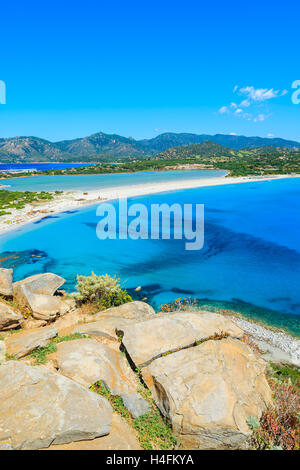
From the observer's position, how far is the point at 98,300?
13992mm

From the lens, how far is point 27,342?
8.18 metres

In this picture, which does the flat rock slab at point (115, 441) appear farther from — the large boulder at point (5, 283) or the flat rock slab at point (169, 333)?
the large boulder at point (5, 283)

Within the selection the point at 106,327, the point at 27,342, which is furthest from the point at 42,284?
the point at 27,342

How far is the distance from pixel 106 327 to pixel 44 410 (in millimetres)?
4676

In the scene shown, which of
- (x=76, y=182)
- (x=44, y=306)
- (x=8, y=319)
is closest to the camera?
(x=8, y=319)

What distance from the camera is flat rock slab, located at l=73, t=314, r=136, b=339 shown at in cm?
948

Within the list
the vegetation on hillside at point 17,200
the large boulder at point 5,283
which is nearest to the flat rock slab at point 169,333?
the large boulder at point 5,283

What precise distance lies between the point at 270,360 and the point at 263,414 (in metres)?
5.29

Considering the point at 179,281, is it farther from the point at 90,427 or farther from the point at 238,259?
the point at 90,427

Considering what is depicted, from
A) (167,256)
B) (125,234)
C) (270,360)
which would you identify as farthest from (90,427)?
(125,234)

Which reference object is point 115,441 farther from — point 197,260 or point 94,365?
point 197,260

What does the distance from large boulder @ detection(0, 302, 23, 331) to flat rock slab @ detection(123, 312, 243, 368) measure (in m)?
4.54

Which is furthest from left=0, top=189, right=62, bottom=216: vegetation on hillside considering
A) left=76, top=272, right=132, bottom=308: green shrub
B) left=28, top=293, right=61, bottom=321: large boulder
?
left=28, top=293, right=61, bottom=321: large boulder

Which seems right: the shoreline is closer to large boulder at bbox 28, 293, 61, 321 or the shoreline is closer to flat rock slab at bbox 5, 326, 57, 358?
large boulder at bbox 28, 293, 61, 321
